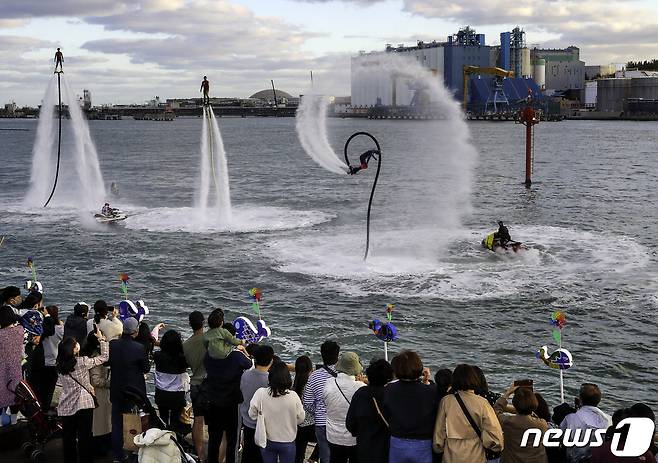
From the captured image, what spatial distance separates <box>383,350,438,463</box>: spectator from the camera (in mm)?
8391

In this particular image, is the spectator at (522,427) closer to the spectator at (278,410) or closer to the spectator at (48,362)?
the spectator at (278,410)

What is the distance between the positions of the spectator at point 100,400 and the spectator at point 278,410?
2.58 m

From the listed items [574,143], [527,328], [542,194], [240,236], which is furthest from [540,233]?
[574,143]

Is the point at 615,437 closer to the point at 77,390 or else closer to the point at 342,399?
the point at 342,399

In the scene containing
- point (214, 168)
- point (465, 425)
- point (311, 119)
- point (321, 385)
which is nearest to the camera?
point (465, 425)

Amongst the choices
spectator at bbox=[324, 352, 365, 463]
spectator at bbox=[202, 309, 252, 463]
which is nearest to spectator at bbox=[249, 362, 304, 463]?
spectator at bbox=[324, 352, 365, 463]

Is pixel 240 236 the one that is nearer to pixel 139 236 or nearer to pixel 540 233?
pixel 139 236

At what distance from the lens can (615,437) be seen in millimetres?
8070

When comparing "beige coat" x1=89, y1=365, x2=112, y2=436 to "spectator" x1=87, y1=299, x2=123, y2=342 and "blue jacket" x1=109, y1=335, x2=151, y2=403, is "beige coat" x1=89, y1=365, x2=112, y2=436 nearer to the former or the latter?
"blue jacket" x1=109, y1=335, x2=151, y2=403

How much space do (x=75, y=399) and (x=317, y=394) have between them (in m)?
3.37

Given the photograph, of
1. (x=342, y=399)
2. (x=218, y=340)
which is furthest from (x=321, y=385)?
(x=218, y=340)

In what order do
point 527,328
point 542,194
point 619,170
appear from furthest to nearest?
1. point 619,170
2. point 542,194
3. point 527,328

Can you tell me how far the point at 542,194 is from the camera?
76.9 m

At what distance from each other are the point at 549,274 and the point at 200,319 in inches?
977
